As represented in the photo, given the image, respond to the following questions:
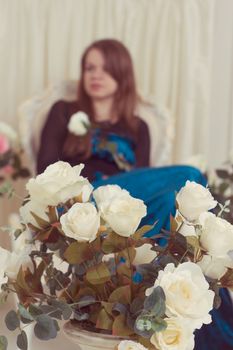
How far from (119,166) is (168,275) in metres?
1.83

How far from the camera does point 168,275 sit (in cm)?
80

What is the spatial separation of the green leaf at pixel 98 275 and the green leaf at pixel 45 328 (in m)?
0.08

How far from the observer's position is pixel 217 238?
32.8 inches

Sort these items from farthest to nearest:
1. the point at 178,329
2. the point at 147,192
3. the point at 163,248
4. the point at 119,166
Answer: the point at 119,166
the point at 147,192
the point at 163,248
the point at 178,329

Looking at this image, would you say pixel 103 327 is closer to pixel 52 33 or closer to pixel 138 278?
pixel 138 278

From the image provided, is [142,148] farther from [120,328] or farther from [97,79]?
[120,328]

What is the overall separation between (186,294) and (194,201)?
0.13 m

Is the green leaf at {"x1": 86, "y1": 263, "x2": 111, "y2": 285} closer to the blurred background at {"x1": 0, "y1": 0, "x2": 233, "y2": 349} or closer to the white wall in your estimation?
the blurred background at {"x1": 0, "y1": 0, "x2": 233, "y2": 349}

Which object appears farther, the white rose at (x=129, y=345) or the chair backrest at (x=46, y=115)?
the chair backrest at (x=46, y=115)

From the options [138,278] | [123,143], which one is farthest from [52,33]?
[138,278]

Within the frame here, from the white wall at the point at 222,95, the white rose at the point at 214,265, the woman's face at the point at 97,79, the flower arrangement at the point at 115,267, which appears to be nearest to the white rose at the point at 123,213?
the flower arrangement at the point at 115,267

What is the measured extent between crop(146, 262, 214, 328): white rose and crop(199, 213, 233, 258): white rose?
45mm

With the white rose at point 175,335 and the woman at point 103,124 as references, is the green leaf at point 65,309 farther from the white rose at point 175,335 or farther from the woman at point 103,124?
the woman at point 103,124

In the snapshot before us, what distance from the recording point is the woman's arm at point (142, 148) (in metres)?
2.69
